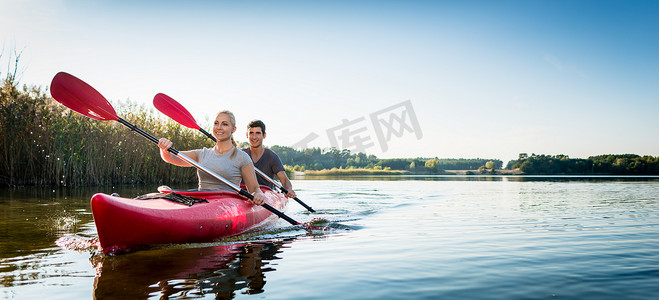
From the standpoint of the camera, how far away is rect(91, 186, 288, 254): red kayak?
3.26m

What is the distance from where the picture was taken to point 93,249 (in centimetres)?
373

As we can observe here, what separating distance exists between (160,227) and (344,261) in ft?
4.72

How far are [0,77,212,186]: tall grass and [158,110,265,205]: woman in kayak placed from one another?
31.4ft

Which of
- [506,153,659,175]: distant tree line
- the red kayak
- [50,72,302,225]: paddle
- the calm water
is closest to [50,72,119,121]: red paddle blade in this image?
[50,72,302,225]: paddle

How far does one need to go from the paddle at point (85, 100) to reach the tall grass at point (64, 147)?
8.86 metres

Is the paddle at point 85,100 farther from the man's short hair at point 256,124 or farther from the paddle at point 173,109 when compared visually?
the man's short hair at point 256,124

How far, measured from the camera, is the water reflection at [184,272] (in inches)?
99.3

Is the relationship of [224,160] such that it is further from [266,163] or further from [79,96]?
[266,163]

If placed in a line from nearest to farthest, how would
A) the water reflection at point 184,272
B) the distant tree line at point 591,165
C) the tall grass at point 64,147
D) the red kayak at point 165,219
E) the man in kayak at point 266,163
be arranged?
the water reflection at point 184,272 < the red kayak at point 165,219 < the man in kayak at point 266,163 < the tall grass at point 64,147 < the distant tree line at point 591,165

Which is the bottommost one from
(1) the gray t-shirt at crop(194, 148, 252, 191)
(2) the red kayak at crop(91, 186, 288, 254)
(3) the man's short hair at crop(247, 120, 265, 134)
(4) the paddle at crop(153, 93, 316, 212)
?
(2) the red kayak at crop(91, 186, 288, 254)

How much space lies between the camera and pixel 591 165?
3962cm

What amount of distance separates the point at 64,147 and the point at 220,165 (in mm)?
9924

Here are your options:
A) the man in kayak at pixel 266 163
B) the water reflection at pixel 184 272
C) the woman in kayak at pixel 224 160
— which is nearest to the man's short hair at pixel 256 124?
the man in kayak at pixel 266 163

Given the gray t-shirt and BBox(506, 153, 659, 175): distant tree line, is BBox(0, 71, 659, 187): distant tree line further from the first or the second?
BBox(506, 153, 659, 175): distant tree line
